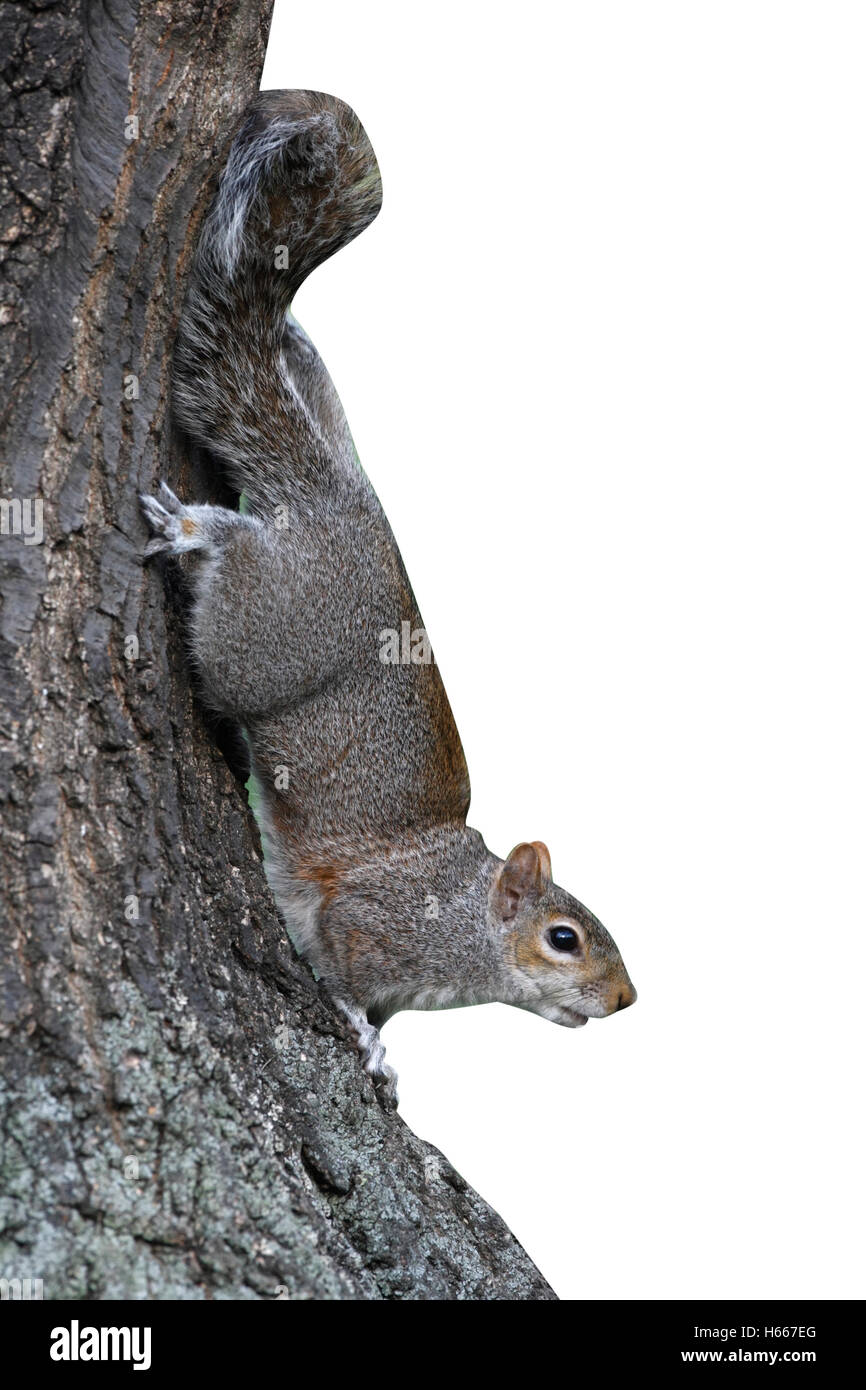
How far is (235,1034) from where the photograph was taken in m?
3.31

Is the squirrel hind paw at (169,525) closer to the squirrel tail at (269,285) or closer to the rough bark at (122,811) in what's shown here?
the rough bark at (122,811)

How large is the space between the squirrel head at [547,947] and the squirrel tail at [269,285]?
4.32ft

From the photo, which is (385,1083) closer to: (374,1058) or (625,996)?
(374,1058)

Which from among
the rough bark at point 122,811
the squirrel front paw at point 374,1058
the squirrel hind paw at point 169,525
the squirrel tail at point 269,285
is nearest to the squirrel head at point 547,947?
the squirrel front paw at point 374,1058

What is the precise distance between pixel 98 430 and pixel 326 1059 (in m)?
1.66

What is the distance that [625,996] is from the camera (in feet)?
14.2

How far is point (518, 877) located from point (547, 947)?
229 millimetres

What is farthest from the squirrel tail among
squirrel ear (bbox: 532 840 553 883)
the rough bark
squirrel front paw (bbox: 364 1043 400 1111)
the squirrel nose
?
the squirrel nose

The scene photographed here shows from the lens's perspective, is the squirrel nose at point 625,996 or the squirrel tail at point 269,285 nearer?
the squirrel tail at point 269,285

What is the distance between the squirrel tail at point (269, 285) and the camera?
3.53 meters

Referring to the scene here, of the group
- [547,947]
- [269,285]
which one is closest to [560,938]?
[547,947]

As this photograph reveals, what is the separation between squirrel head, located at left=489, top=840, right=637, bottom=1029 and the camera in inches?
166
